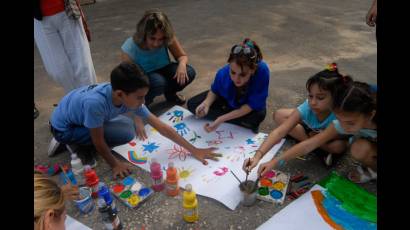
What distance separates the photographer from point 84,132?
208 cm

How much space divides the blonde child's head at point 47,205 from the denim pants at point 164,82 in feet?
5.03

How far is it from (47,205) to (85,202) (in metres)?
0.71

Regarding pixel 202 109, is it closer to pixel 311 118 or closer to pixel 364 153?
pixel 311 118

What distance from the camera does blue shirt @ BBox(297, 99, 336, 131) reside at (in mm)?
2016

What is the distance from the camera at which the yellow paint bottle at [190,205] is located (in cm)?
159

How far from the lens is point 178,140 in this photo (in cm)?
206

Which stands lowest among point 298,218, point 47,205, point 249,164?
point 298,218

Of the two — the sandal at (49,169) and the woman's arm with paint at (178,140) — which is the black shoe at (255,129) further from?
the sandal at (49,169)

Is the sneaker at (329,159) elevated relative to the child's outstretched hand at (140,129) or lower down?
lower down

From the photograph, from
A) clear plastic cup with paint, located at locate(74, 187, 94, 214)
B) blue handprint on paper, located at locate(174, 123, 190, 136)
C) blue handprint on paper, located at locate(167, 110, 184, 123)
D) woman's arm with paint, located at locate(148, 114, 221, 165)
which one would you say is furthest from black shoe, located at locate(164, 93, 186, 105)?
clear plastic cup with paint, located at locate(74, 187, 94, 214)

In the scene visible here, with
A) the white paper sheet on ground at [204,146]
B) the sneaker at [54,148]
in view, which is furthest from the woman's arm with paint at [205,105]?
the sneaker at [54,148]

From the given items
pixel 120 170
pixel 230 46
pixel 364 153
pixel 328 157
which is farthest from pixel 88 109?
pixel 230 46

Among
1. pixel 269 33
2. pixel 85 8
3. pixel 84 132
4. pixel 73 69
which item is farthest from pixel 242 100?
pixel 85 8
